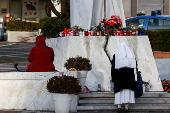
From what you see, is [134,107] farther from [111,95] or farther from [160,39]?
[160,39]

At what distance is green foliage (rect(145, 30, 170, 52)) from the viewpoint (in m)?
14.8

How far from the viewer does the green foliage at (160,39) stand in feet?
48.6

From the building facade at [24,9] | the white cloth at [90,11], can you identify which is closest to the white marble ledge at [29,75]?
the white cloth at [90,11]

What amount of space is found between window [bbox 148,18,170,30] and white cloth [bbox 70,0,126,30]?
307 cm

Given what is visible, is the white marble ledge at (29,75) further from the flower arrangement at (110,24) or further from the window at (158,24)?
the window at (158,24)

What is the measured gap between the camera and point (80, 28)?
41.4 feet

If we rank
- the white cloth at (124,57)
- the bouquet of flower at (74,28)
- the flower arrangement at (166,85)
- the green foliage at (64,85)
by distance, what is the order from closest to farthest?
1. the green foliage at (64,85)
2. the white cloth at (124,57)
3. the flower arrangement at (166,85)
4. the bouquet of flower at (74,28)

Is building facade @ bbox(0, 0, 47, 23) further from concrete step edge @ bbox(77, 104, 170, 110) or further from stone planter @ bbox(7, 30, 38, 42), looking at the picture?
concrete step edge @ bbox(77, 104, 170, 110)

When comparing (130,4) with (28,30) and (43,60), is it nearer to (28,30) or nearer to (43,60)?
(28,30)

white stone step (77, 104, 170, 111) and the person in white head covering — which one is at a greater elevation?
the person in white head covering

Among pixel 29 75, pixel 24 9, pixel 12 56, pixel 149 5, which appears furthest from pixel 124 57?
pixel 24 9

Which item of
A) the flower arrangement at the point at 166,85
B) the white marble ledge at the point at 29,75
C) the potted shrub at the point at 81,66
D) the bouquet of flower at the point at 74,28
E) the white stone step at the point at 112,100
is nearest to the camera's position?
the white marble ledge at the point at 29,75

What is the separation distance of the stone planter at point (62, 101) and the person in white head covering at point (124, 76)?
1145 millimetres

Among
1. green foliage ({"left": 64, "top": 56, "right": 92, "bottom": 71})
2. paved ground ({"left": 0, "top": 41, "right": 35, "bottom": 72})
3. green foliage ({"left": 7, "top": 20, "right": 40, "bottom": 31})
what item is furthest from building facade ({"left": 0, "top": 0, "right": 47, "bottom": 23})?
green foliage ({"left": 64, "top": 56, "right": 92, "bottom": 71})
